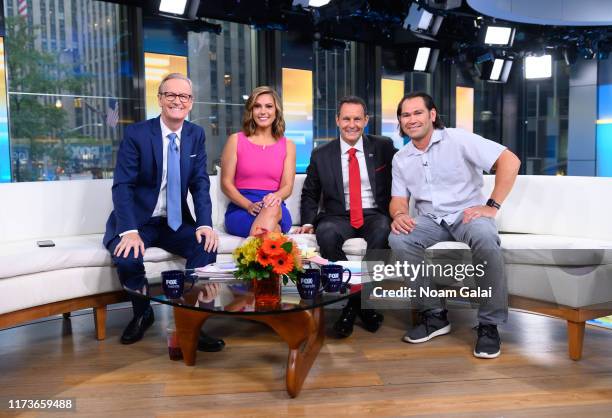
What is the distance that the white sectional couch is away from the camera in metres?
2.76

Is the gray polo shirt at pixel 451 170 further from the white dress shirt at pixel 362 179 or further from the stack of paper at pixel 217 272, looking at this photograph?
Answer: the stack of paper at pixel 217 272

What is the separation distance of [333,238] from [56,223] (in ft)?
5.30

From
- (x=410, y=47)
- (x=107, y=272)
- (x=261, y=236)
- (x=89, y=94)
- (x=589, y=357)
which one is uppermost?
(x=410, y=47)

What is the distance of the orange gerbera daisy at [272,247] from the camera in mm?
2211

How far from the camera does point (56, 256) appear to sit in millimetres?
2912

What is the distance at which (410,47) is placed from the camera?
911 centimetres

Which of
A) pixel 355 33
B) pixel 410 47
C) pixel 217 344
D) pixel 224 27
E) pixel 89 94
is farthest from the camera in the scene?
pixel 410 47

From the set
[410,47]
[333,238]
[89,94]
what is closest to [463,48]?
[410,47]

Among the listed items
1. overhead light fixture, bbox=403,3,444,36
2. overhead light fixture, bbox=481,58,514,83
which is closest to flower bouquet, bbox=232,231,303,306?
overhead light fixture, bbox=403,3,444,36

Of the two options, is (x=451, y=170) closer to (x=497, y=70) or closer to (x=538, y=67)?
(x=497, y=70)

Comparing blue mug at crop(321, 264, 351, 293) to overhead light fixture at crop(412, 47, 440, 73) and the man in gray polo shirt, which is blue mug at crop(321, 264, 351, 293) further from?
overhead light fixture at crop(412, 47, 440, 73)

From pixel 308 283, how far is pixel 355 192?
125 cm

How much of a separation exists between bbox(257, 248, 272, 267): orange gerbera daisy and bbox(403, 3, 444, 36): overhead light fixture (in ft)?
19.6

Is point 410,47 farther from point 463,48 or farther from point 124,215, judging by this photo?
point 124,215
